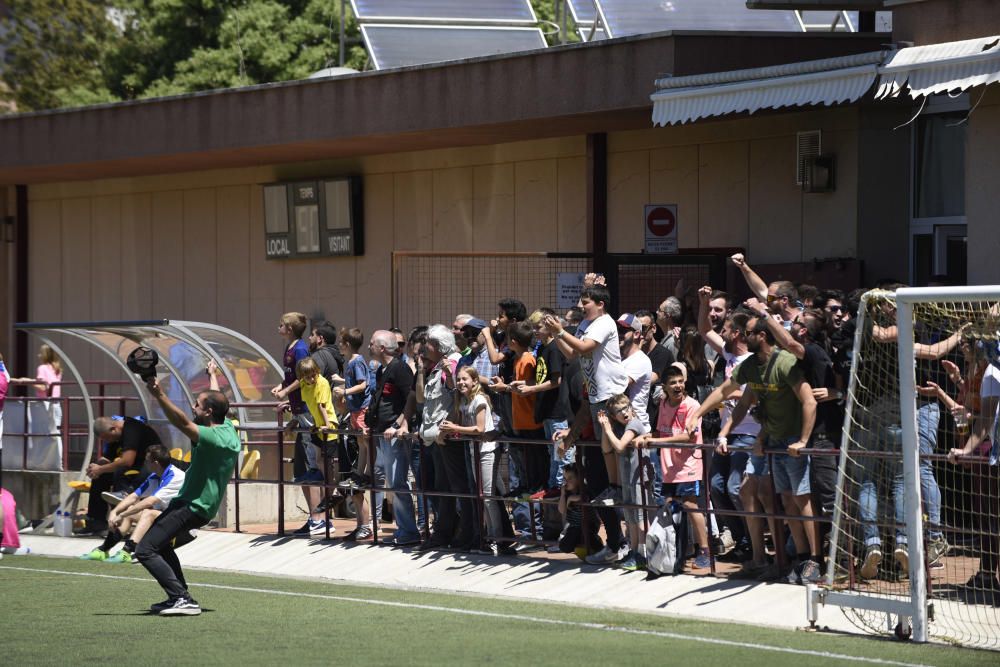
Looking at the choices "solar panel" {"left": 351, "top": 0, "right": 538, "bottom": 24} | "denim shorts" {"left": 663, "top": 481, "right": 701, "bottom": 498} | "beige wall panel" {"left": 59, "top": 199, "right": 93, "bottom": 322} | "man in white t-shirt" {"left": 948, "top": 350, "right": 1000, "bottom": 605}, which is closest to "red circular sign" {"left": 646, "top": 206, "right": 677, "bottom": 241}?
"denim shorts" {"left": 663, "top": 481, "right": 701, "bottom": 498}

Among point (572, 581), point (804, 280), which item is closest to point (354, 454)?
point (572, 581)

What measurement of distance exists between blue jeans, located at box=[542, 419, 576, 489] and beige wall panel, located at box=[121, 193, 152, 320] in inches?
568

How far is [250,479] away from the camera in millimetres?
17297

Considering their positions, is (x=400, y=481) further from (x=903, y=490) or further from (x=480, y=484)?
(x=903, y=490)

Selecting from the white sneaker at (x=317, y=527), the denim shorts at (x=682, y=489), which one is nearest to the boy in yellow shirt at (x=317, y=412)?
the white sneaker at (x=317, y=527)

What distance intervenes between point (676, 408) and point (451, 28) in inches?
428

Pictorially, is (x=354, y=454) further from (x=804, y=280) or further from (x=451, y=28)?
(x=451, y=28)

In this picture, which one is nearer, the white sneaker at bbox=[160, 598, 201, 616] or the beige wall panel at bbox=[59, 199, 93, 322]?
the white sneaker at bbox=[160, 598, 201, 616]

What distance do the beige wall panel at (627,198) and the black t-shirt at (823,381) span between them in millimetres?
7460

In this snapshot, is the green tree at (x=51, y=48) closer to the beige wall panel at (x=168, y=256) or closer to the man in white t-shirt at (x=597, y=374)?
the beige wall panel at (x=168, y=256)

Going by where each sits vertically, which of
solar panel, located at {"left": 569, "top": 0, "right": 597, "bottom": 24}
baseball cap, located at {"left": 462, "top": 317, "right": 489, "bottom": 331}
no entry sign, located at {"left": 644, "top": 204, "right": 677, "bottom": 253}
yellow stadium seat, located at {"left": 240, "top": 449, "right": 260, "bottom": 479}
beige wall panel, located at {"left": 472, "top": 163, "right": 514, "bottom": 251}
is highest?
solar panel, located at {"left": 569, "top": 0, "right": 597, "bottom": 24}

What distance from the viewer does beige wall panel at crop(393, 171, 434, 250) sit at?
74.2 feet

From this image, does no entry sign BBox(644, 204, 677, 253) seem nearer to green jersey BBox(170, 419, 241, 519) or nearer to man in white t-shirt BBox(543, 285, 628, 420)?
man in white t-shirt BBox(543, 285, 628, 420)

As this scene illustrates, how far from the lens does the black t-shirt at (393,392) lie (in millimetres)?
15586
